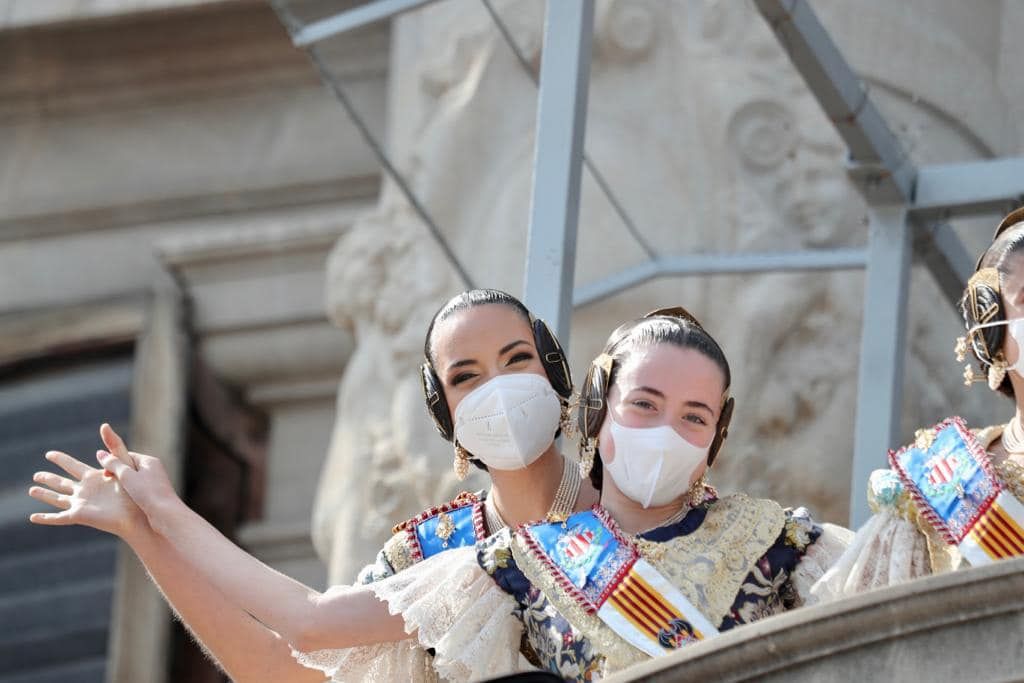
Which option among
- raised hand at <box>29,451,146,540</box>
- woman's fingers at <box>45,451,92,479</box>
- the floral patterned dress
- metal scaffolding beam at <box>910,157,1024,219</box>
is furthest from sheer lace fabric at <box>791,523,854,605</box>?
metal scaffolding beam at <box>910,157,1024,219</box>

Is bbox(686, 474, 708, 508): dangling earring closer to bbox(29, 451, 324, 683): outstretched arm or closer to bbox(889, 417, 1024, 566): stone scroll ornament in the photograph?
bbox(889, 417, 1024, 566): stone scroll ornament

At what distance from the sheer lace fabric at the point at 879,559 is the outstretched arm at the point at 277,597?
2.25 ft

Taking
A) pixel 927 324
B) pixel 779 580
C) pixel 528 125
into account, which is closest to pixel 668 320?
pixel 779 580

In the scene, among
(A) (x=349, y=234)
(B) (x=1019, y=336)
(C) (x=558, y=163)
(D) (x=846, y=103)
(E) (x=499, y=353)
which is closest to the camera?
(B) (x=1019, y=336)

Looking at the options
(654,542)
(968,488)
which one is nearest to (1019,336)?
(968,488)

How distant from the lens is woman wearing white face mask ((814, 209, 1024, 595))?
158 inches

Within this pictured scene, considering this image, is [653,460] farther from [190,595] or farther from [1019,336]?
[190,595]

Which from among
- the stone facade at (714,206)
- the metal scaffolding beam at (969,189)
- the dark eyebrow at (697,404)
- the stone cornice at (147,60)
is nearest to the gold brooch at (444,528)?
the dark eyebrow at (697,404)

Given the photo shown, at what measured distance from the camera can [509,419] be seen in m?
4.36

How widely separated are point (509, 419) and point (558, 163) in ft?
2.83

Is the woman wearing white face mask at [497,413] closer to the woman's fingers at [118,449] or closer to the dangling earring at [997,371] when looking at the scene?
the woman's fingers at [118,449]

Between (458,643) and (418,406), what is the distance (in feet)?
9.25

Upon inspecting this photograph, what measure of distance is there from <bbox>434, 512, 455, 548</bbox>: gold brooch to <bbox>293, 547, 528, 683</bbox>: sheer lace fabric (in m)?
0.24

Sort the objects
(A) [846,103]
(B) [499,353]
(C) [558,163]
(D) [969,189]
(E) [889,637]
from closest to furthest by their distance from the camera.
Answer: (E) [889,637]
(B) [499,353]
(C) [558,163]
(A) [846,103]
(D) [969,189]
